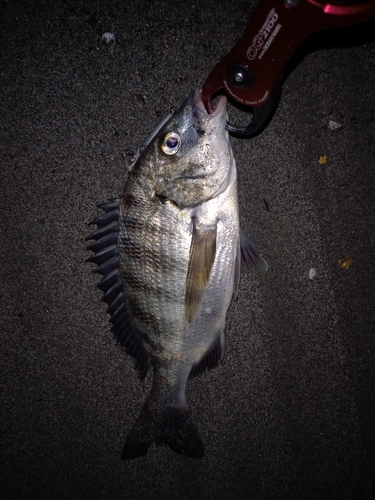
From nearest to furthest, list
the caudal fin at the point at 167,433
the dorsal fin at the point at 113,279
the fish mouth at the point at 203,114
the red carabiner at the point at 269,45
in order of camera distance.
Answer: the red carabiner at the point at 269,45 → the fish mouth at the point at 203,114 → the dorsal fin at the point at 113,279 → the caudal fin at the point at 167,433

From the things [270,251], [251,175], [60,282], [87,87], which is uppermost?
[87,87]

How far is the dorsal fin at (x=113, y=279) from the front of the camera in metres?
1.59

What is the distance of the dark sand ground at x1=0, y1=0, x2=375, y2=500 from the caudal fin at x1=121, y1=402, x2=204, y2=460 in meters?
0.19

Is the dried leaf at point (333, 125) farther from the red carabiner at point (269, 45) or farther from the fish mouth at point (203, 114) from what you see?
the fish mouth at point (203, 114)

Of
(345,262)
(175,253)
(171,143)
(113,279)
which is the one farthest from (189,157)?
(345,262)

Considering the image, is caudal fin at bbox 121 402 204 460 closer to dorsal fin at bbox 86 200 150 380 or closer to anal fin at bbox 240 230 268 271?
dorsal fin at bbox 86 200 150 380

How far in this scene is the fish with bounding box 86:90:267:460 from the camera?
4.68ft

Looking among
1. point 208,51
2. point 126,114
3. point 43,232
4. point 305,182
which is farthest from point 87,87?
point 305,182

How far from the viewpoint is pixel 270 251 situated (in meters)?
1.86

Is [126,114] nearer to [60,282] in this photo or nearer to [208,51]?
[208,51]

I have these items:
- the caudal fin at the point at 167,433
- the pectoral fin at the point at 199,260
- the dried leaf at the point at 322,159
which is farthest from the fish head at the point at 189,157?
the caudal fin at the point at 167,433

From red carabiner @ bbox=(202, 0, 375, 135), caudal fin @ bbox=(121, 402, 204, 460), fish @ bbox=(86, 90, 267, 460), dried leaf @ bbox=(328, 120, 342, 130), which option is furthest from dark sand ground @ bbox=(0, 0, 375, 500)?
red carabiner @ bbox=(202, 0, 375, 135)

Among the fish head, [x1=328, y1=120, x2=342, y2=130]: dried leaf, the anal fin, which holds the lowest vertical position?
the anal fin

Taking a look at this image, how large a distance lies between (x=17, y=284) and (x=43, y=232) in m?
0.32
